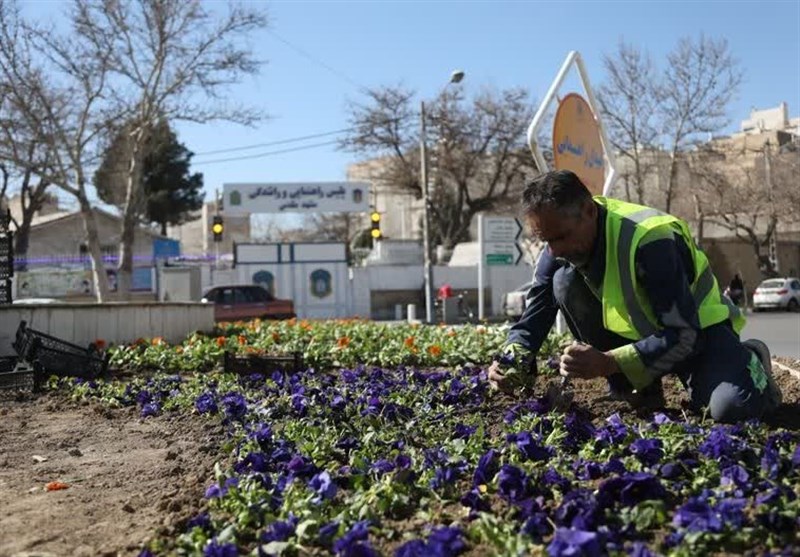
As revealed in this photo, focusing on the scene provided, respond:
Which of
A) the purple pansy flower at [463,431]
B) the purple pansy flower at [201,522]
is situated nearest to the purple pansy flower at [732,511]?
the purple pansy flower at [463,431]

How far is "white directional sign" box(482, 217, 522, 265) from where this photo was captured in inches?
1150

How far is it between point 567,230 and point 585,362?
21.0 inches

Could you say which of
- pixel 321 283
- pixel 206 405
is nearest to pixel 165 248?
pixel 321 283

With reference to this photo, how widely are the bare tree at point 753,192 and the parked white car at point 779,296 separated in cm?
494

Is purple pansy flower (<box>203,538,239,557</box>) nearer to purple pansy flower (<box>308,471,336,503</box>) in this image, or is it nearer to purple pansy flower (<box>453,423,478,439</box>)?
purple pansy flower (<box>308,471,336,503</box>)

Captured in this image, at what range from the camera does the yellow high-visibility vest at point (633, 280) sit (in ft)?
11.9

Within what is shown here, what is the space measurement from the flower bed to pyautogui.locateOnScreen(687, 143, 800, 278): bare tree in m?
39.4

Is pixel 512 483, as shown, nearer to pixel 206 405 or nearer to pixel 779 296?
pixel 206 405

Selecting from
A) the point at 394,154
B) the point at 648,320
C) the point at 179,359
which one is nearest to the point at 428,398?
the point at 648,320

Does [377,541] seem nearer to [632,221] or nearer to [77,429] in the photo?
[632,221]

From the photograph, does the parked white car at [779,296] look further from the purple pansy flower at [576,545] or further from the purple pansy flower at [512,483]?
the purple pansy flower at [576,545]

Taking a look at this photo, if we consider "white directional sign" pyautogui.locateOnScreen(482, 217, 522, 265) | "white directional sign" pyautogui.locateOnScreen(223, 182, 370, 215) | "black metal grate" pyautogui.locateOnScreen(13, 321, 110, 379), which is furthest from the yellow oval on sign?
"white directional sign" pyautogui.locateOnScreen(223, 182, 370, 215)

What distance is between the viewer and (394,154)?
46.6 metres

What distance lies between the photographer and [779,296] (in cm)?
3550
